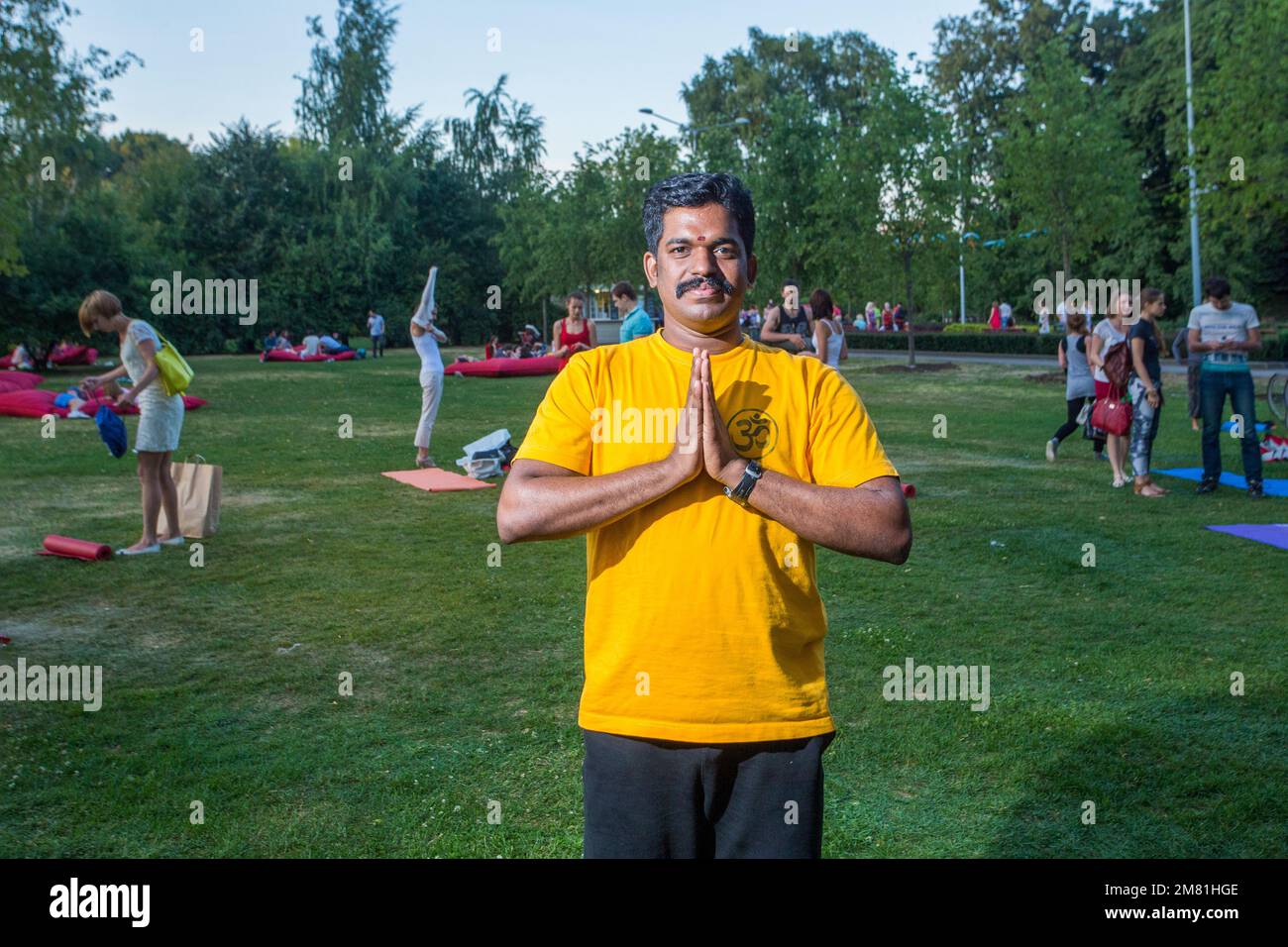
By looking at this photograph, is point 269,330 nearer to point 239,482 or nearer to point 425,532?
point 239,482

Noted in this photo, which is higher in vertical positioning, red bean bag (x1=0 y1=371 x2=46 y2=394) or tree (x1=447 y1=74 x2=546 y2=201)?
tree (x1=447 y1=74 x2=546 y2=201)

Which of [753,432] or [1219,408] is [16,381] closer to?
[1219,408]

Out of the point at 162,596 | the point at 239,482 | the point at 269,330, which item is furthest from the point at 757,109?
the point at 162,596

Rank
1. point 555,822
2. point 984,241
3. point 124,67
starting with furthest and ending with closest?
point 984,241, point 124,67, point 555,822

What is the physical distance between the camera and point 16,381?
26656 mm

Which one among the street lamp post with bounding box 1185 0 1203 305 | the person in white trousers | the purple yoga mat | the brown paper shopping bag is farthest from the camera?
the street lamp post with bounding box 1185 0 1203 305

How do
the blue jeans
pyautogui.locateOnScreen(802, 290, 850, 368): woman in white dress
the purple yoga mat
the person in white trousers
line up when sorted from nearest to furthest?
the purple yoga mat, the blue jeans, pyautogui.locateOnScreen(802, 290, 850, 368): woman in white dress, the person in white trousers

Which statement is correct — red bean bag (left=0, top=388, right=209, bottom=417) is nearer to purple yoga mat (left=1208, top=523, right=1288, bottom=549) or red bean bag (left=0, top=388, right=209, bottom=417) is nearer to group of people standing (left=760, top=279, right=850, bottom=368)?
group of people standing (left=760, top=279, right=850, bottom=368)

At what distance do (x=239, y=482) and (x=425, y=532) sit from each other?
4241mm

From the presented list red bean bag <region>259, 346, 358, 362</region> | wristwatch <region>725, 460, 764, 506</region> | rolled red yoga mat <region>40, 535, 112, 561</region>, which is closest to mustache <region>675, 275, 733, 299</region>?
wristwatch <region>725, 460, 764, 506</region>

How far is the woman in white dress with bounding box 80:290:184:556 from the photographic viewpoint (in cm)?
946

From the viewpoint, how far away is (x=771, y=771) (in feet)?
7.95

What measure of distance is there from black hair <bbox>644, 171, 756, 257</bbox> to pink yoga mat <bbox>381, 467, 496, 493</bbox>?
10.7 meters

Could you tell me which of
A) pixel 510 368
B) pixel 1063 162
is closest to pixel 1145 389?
pixel 1063 162
